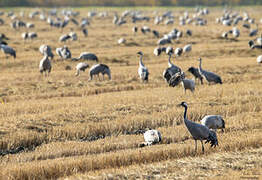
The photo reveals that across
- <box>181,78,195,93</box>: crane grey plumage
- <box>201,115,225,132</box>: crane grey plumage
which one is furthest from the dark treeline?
<box>201,115,225,132</box>: crane grey plumage

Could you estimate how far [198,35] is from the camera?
42750 millimetres

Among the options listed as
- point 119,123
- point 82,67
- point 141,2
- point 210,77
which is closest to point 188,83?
point 210,77

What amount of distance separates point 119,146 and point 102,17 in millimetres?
63880

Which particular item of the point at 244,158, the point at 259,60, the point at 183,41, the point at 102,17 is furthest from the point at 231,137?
the point at 102,17

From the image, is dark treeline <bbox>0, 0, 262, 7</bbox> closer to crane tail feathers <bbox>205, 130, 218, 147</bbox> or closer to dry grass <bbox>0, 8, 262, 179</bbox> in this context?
dry grass <bbox>0, 8, 262, 179</bbox>

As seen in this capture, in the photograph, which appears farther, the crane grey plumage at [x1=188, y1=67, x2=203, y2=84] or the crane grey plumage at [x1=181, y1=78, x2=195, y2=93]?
the crane grey plumage at [x1=188, y1=67, x2=203, y2=84]

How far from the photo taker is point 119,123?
1326 cm

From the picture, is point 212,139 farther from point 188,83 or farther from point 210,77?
point 210,77

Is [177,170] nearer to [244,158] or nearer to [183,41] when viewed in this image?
[244,158]

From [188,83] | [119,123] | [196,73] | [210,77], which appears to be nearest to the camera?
[119,123]

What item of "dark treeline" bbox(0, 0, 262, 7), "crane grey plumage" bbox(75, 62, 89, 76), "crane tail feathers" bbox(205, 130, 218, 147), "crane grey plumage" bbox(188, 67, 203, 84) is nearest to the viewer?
"crane tail feathers" bbox(205, 130, 218, 147)

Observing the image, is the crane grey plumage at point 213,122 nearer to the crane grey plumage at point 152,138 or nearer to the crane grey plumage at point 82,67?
the crane grey plumage at point 152,138

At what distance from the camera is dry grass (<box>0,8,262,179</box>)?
9438 mm

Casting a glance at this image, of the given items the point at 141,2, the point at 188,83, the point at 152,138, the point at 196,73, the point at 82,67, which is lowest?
the point at 152,138
